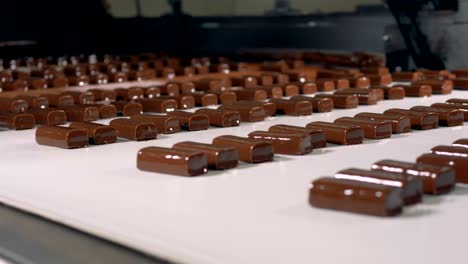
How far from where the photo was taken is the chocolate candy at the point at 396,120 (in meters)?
2.21

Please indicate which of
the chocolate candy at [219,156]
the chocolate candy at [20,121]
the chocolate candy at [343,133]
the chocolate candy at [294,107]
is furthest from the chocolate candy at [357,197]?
the chocolate candy at [20,121]

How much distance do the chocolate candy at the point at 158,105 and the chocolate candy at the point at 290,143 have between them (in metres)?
0.91

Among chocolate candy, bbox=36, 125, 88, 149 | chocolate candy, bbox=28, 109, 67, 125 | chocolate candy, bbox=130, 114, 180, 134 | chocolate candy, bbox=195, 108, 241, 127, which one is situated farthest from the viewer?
chocolate candy, bbox=28, 109, 67, 125

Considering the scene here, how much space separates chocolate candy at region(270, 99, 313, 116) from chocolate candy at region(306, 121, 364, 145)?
0.57 metres

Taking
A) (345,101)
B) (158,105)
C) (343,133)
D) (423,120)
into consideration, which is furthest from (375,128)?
(158,105)

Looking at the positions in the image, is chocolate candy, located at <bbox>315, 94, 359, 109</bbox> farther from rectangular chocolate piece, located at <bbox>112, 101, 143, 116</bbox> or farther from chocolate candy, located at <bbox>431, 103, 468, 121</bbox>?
rectangular chocolate piece, located at <bbox>112, 101, 143, 116</bbox>

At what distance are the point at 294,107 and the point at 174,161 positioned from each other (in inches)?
40.2

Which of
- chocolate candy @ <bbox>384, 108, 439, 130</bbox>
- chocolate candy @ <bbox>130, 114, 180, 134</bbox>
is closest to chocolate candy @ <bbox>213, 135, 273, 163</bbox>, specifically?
chocolate candy @ <bbox>130, 114, 180, 134</bbox>

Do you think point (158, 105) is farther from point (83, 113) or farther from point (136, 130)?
point (136, 130)

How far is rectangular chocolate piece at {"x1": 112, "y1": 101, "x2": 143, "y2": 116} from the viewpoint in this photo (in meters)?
2.76

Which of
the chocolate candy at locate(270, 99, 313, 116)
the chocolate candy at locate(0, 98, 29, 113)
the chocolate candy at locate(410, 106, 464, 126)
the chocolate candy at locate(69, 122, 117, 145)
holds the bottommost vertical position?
the chocolate candy at locate(410, 106, 464, 126)

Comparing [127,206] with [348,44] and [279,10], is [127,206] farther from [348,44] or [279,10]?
[279,10]

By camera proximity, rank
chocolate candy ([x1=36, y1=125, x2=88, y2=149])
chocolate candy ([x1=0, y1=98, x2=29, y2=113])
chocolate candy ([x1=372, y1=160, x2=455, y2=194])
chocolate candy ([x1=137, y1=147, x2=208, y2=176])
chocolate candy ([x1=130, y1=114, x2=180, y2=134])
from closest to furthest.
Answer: chocolate candy ([x1=372, y1=160, x2=455, y2=194])
chocolate candy ([x1=137, y1=147, x2=208, y2=176])
chocolate candy ([x1=36, y1=125, x2=88, y2=149])
chocolate candy ([x1=130, y1=114, x2=180, y2=134])
chocolate candy ([x1=0, y1=98, x2=29, y2=113])

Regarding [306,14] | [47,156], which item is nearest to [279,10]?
[306,14]
